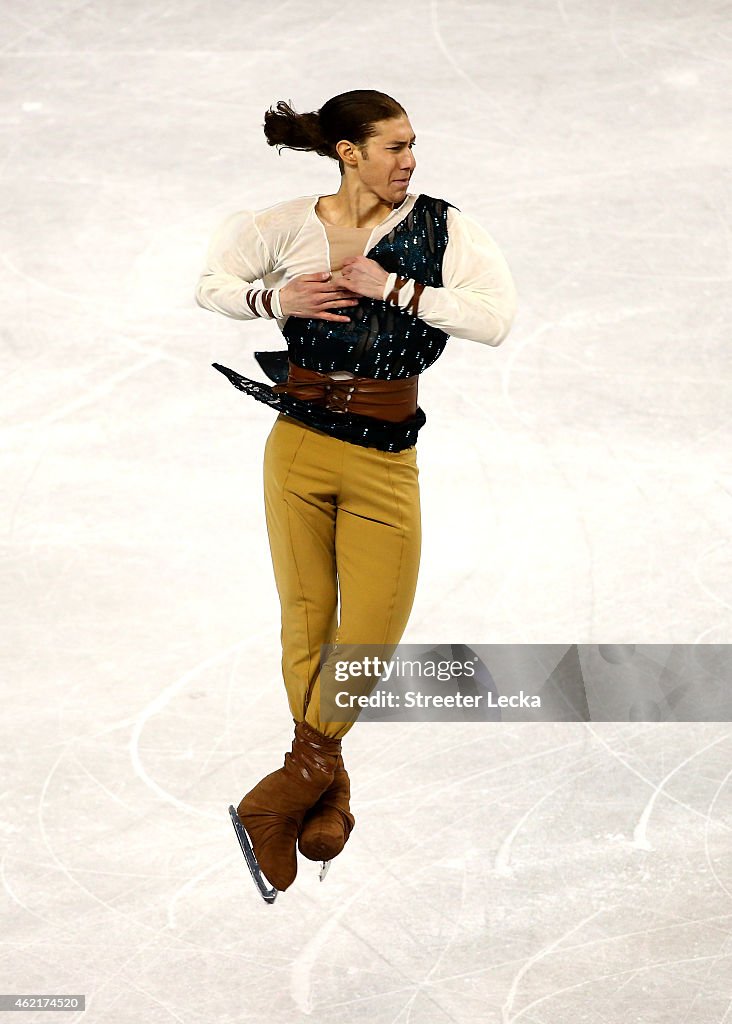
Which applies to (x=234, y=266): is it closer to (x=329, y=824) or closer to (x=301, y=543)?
(x=301, y=543)

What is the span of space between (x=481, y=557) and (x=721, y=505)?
87cm

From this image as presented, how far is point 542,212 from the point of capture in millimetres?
6957

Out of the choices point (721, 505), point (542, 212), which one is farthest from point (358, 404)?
point (542, 212)

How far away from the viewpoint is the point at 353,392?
3.13 m

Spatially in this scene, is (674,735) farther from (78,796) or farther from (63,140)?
(63,140)

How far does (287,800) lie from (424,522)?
2.36m

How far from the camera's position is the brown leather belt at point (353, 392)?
10.3 feet

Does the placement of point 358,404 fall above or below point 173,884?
above

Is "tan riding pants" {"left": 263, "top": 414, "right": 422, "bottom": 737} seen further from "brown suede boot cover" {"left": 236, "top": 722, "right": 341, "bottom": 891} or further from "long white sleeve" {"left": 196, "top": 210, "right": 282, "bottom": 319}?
"long white sleeve" {"left": 196, "top": 210, "right": 282, "bottom": 319}

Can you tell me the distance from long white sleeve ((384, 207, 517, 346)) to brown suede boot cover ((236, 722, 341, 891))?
877mm

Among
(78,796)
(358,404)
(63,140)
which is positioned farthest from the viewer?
(63,140)

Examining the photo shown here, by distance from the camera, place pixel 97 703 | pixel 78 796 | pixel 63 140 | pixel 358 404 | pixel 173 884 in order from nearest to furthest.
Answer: pixel 358 404
pixel 173 884
pixel 78 796
pixel 97 703
pixel 63 140

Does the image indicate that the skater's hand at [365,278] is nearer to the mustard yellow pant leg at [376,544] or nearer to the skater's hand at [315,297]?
the skater's hand at [315,297]

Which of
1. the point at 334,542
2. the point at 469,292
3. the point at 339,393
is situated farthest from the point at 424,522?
the point at 469,292
